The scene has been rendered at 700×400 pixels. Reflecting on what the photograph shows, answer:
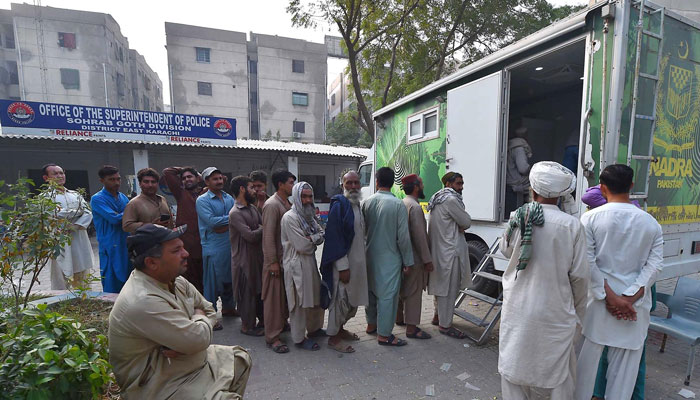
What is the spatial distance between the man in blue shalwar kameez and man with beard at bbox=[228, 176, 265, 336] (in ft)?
3.74

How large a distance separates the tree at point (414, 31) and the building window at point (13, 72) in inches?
1029

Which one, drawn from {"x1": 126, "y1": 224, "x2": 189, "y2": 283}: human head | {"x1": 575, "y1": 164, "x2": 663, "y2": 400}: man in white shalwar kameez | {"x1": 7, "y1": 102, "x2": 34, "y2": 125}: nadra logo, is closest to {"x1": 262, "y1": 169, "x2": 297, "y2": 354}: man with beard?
{"x1": 126, "y1": 224, "x2": 189, "y2": 283}: human head

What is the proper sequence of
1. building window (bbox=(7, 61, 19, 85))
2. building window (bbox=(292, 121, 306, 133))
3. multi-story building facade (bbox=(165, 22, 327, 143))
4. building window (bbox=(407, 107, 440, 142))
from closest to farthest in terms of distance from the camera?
1. building window (bbox=(407, 107, 440, 142))
2. building window (bbox=(7, 61, 19, 85))
3. multi-story building facade (bbox=(165, 22, 327, 143))
4. building window (bbox=(292, 121, 306, 133))

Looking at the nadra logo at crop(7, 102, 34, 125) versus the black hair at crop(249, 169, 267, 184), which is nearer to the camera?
the black hair at crop(249, 169, 267, 184)

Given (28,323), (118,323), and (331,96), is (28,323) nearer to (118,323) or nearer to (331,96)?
(118,323)

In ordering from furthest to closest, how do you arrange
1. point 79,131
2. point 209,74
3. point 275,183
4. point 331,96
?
point 331,96, point 209,74, point 79,131, point 275,183

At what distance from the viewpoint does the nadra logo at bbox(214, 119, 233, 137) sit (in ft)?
Answer: 40.1

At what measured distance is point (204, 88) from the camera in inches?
1092

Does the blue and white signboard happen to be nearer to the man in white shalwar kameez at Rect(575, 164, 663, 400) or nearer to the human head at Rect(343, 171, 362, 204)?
the human head at Rect(343, 171, 362, 204)

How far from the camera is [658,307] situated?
15.3ft

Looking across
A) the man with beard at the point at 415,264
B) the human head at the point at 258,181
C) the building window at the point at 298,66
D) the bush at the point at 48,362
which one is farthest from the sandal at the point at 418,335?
the building window at the point at 298,66

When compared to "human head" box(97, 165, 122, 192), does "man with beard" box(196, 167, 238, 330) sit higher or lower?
lower

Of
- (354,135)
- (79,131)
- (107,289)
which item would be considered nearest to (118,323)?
(107,289)

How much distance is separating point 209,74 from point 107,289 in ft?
91.5
